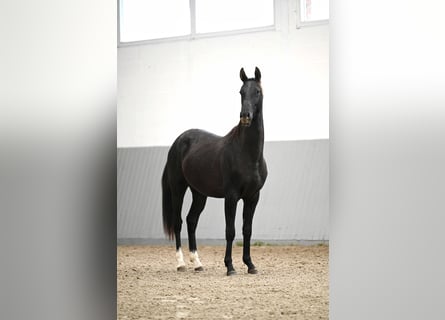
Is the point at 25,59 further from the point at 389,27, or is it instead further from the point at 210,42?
the point at 210,42

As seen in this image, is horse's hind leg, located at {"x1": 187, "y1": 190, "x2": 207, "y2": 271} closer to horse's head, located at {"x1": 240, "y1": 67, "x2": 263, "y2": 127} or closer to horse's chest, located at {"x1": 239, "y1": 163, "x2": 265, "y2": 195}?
horse's chest, located at {"x1": 239, "y1": 163, "x2": 265, "y2": 195}

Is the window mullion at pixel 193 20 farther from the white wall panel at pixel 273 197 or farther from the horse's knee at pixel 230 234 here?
the horse's knee at pixel 230 234

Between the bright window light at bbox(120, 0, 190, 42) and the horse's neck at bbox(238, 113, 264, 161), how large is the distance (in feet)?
7.96

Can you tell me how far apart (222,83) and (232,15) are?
25.9 inches

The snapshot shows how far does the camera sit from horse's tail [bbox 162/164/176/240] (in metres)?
3.99

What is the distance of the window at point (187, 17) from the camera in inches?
211

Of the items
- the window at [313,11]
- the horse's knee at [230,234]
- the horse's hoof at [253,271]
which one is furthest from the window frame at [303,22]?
the horse's hoof at [253,271]

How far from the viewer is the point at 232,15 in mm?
5457

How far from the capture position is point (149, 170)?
5547mm

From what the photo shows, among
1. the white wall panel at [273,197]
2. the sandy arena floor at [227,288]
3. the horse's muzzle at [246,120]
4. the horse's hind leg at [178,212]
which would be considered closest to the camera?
the sandy arena floor at [227,288]

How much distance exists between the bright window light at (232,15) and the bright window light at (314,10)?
31 cm

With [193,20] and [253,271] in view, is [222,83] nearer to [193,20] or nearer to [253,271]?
[193,20]

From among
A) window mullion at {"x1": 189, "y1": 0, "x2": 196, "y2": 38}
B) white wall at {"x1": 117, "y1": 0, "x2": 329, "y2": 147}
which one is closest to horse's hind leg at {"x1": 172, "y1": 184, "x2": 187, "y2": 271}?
white wall at {"x1": 117, "y1": 0, "x2": 329, "y2": 147}

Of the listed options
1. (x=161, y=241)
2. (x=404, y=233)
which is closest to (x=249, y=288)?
(x=404, y=233)
